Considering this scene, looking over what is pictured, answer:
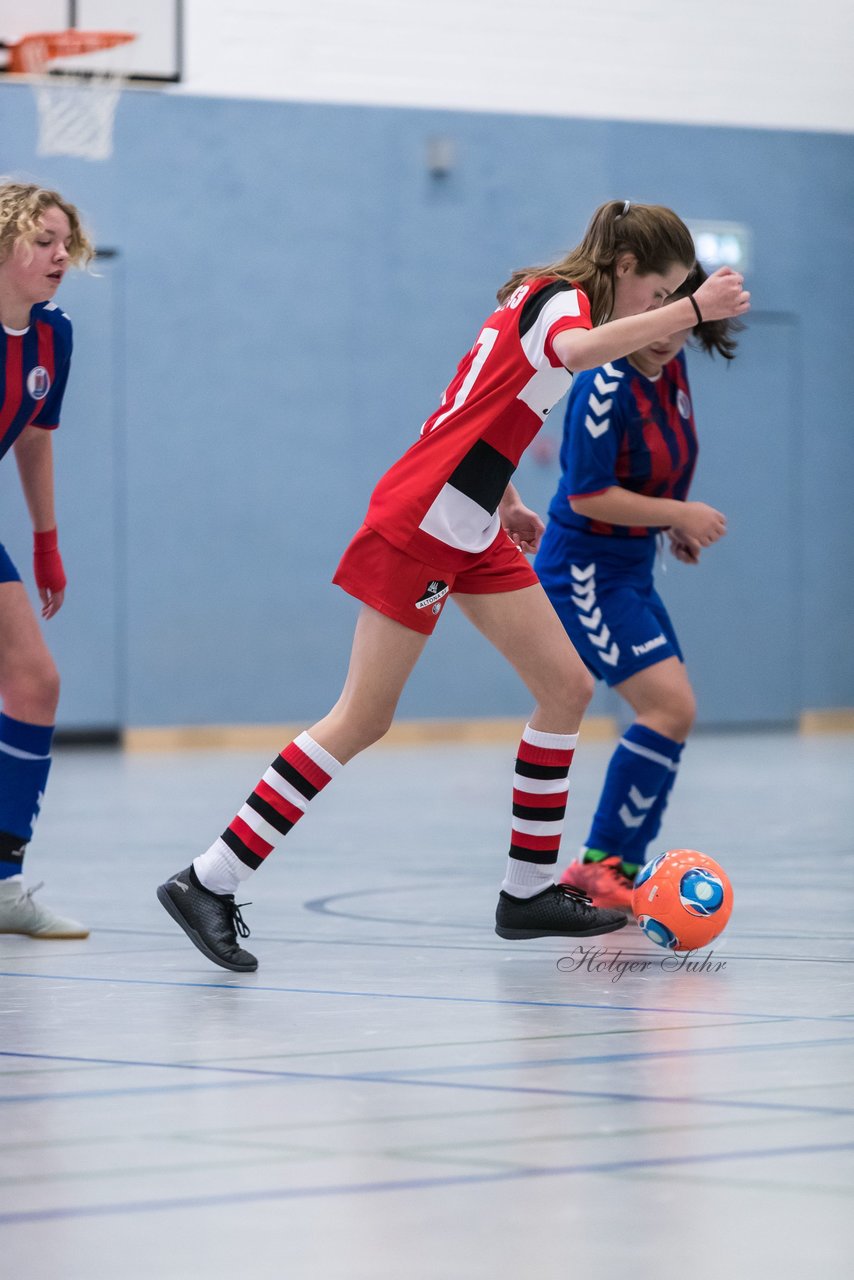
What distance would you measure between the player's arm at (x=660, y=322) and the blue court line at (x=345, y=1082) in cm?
149

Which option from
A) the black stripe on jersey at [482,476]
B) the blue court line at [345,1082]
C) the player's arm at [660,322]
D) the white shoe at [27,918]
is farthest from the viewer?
the white shoe at [27,918]

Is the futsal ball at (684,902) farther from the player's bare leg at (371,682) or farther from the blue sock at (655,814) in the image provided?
the blue sock at (655,814)

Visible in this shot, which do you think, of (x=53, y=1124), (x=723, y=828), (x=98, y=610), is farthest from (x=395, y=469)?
(x=98, y=610)

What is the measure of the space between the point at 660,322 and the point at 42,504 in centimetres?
168

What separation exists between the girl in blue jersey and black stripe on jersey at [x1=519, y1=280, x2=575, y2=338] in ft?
2.71

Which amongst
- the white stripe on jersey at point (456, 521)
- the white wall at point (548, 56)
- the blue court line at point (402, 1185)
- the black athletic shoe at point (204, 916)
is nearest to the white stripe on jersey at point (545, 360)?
the white stripe on jersey at point (456, 521)

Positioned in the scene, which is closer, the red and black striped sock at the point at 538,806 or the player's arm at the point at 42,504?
the red and black striped sock at the point at 538,806

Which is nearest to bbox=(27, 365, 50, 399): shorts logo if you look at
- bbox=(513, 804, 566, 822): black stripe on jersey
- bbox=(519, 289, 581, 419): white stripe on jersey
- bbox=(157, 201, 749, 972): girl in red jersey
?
bbox=(157, 201, 749, 972): girl in red jersey

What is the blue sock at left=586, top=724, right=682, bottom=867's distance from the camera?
16.8 ft

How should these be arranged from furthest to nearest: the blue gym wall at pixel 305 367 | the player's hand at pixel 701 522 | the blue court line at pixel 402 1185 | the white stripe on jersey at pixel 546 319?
the blue gym wall at pixel 305 367
the player's hand at pixel 701 522
the white stripe on jersey at pixel 546 319
the blue court line at pixel 402 1185

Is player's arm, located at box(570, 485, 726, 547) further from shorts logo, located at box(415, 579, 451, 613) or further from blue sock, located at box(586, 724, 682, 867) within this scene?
shorts logo, located at box(415, 579, 451, 613)

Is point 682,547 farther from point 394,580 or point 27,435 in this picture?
point 27,435

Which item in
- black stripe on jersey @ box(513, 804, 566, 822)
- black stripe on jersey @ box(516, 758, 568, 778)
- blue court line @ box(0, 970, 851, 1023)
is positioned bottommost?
blue court line @ box(0, 970, 851, 1023)

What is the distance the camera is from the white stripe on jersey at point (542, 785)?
179 inches
